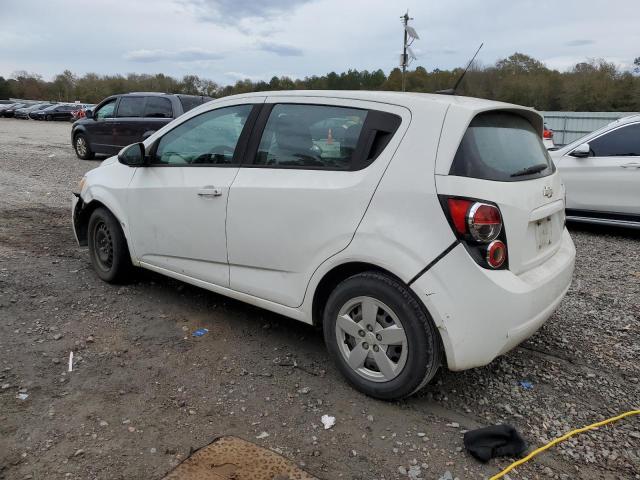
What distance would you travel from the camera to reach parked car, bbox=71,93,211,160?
12.5m

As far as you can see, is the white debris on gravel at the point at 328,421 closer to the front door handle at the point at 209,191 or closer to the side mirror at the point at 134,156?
the front door handle at the point at 209,191

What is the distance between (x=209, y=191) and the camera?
371cm

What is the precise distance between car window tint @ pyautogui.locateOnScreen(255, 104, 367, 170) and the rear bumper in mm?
863

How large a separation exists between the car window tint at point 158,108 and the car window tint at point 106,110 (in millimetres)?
1476

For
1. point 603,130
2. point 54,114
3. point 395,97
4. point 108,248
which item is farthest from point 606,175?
point 54,114

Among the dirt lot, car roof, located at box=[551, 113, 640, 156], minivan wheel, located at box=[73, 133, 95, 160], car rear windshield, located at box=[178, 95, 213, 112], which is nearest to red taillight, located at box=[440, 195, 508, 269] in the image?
the dirt lot

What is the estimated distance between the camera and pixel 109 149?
14.0 meters

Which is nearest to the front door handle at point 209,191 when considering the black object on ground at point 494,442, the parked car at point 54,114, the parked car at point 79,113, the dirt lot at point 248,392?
the dirt lot at point 248,392

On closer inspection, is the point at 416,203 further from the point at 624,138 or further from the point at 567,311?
the point at 624,138

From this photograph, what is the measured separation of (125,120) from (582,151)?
10490 millimetres

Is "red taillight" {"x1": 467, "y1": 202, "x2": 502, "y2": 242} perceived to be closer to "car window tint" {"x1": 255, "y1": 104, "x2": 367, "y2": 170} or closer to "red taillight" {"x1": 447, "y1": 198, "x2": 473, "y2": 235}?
"red taillight" {"x1": 447, "y1": 198, "x2": 473, "y2": 235}

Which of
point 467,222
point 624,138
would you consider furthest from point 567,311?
point 624,138

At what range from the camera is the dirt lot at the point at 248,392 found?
2.61 m

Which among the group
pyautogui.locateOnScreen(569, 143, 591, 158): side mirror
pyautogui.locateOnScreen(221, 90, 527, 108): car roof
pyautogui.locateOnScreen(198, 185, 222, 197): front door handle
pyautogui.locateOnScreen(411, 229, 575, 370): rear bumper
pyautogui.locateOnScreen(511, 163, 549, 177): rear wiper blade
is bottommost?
pyautogui.locateOnScreen(411, 229, 575, 370): rear bumper
